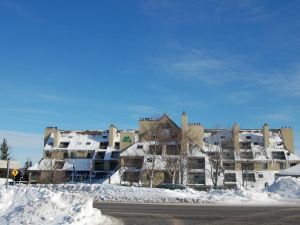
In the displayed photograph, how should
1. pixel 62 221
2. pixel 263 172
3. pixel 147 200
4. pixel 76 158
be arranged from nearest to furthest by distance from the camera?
1. pixel 62 221
2. pixel 147 200
3. pixel 263 172
4. pixel 76 158

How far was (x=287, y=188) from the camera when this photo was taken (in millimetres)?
46625

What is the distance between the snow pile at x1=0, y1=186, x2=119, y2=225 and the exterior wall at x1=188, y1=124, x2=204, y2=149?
63865 millimetres

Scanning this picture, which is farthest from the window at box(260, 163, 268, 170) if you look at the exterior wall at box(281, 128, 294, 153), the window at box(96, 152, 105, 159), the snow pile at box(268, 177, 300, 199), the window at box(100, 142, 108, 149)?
the snow pile at box(268, 177, 300, 199)

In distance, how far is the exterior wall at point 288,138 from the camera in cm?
8806

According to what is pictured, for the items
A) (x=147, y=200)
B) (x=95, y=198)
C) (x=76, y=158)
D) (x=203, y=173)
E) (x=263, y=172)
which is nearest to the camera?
(x=147, y=200)

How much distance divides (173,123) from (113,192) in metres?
40.5

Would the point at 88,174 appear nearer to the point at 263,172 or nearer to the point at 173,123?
the point at 173,123

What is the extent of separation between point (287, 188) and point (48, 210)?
3334 cm

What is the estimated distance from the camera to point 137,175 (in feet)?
250

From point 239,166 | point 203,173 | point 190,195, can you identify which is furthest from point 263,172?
point 190,195

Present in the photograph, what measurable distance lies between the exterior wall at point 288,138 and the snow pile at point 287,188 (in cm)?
→ 4104

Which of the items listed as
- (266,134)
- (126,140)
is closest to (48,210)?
(126,140)

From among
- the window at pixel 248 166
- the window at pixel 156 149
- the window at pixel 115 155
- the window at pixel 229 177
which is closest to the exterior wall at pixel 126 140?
the window at pixel 115 155

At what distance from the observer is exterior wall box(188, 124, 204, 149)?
84500 mm
